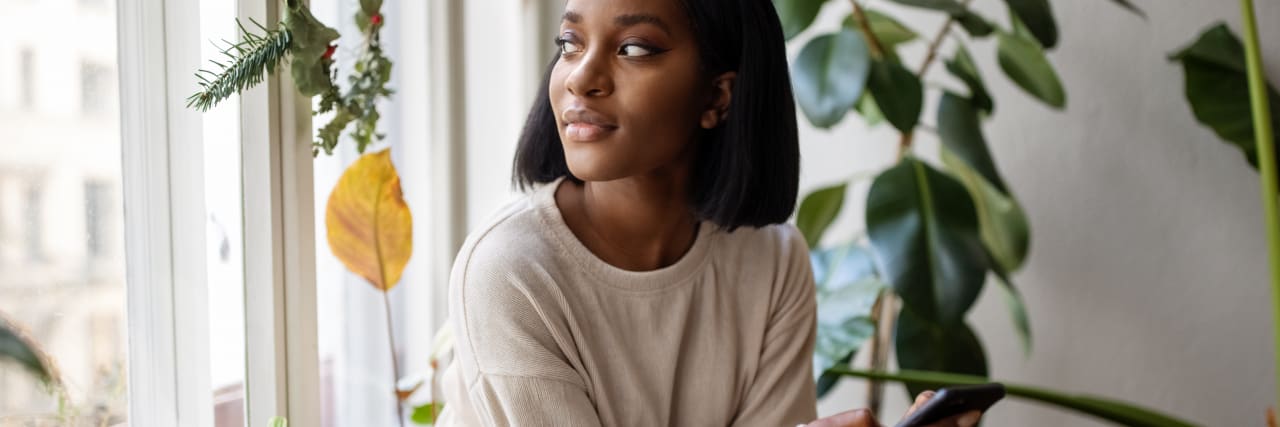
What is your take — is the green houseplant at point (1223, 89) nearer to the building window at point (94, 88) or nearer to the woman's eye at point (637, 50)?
the woman's eye at point (637, 50)

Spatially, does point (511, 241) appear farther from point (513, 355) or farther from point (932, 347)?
point (932, 347)

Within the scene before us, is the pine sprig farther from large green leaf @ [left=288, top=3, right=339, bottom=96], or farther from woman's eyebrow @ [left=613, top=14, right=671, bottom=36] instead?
woman's eyebrow @ [left=613, top=14, right=671, bottom=36]

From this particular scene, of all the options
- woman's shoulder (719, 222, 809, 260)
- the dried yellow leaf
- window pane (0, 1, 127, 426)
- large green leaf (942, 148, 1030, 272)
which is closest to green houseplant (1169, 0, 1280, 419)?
large green leaf (942, 148, 1030, 272)

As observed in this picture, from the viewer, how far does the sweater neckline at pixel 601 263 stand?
87 cm

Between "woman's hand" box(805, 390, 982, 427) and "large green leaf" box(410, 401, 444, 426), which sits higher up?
"woman's hand" box(805, 390, 982, 427)

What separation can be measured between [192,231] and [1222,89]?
129 cm

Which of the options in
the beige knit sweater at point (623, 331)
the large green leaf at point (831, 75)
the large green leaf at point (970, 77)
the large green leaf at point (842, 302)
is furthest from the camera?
the large green leaf at point (970, 77)

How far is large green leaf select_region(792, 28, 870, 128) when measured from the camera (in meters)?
1.14

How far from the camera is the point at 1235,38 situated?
1.36m

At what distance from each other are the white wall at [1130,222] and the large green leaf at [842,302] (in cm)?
30

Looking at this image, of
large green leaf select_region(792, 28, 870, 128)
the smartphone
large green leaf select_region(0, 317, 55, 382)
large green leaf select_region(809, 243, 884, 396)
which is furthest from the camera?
large green leaf select_region(809, 243, 884, 396)

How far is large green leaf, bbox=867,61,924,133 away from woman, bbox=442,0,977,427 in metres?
0.28

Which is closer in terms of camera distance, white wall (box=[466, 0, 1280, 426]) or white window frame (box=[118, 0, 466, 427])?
white window frame (box=[118, 0, 466, 427])

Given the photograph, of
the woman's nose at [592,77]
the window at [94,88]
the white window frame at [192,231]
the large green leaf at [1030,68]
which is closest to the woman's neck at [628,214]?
the woman's nose at [592,77]
